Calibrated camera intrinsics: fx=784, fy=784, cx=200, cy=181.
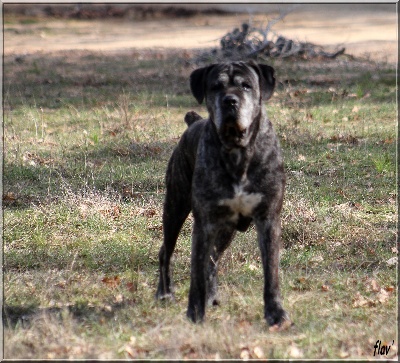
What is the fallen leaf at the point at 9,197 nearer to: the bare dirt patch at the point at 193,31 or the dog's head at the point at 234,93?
the dog's head at the point at 234,93

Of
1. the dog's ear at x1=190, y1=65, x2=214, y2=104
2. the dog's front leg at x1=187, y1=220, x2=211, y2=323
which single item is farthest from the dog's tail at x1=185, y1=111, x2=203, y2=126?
the dog's front leg at x1=187, y1=220, x2=211, y2=323

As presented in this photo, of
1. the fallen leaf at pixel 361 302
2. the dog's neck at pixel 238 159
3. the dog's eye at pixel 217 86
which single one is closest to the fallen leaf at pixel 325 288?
the fallen leaf at pixel 361 302

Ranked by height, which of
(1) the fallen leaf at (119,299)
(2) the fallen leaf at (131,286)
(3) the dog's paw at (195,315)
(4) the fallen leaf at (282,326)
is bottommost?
(2) the fallen leaf at (131,286)

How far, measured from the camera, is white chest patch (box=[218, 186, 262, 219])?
18.3 feet

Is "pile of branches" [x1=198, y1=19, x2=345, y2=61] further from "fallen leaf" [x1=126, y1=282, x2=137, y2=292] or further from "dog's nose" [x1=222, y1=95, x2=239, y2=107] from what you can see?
"dog's nose" [x1=222, y1=95, x2=239, y2=107]

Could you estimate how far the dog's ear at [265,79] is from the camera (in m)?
5.91

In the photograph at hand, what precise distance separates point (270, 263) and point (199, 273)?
0.53 metres

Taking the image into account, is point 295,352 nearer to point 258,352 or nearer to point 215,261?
point 258,352

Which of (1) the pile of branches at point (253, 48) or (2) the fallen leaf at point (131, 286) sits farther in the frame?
(1) the pile of branches at point (253, 48)

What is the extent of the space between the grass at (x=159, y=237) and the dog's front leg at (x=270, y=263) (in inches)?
6.5

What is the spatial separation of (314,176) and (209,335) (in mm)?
4903

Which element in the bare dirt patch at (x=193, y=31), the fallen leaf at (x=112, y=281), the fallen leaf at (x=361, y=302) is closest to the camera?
the fallen leaf at (x=361, y=302)

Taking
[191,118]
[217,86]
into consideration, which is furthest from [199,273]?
[191,118]

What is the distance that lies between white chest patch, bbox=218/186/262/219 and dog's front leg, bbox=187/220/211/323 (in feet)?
0.90
